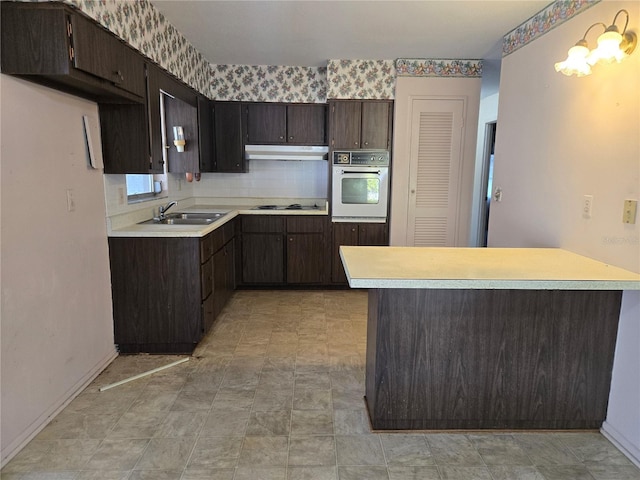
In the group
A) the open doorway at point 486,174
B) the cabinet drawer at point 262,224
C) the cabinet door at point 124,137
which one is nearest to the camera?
the cabinet door at point 124,137

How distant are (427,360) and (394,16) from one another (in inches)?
93.2

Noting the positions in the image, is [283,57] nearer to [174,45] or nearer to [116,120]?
[174,45]

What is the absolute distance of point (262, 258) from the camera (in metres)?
4.39

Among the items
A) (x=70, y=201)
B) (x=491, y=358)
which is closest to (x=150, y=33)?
(x=70, y=201)

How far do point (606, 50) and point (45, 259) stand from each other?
2.85 meters

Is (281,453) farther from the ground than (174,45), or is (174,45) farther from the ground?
(174,45)

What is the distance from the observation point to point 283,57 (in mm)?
4035

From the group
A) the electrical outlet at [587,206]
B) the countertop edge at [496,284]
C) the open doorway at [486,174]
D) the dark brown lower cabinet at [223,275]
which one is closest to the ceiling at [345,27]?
the electrical outlet at [587,206]

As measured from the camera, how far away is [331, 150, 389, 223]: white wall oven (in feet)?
13.9

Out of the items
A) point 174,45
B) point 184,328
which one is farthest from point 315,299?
point 174,45

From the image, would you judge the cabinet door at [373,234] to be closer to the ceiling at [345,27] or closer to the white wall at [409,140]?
the white wall at [409,140]

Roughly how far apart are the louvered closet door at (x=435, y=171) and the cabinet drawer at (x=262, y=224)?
137cm

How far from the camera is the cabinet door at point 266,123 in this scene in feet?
14.5

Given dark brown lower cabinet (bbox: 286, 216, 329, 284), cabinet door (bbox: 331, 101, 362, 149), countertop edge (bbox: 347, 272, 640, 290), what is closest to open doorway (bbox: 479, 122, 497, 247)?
cabinet door (bbox: 331, 101, 362, 149)
